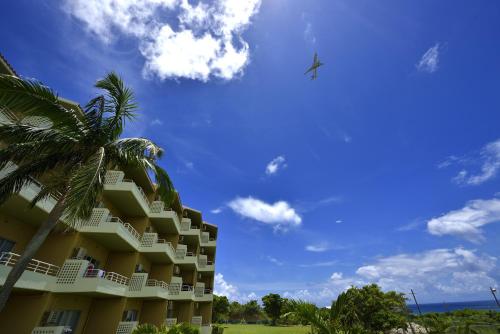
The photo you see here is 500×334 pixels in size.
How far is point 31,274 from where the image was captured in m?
11.4

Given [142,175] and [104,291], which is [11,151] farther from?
[142,175]

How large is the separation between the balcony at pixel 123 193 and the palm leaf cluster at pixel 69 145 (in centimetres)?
794

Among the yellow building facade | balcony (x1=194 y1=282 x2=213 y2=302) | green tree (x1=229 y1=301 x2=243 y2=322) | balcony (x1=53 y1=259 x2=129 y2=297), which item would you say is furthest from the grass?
balcony (x1=53 y1=259 x2=129 y2=297)

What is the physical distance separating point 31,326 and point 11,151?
8.93 metres

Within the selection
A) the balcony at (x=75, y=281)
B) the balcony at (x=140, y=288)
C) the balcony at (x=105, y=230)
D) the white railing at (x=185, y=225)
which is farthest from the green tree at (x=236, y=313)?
the balcony at (x=75, y=281)

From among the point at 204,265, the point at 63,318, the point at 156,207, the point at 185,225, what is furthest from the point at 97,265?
the point at 204,265

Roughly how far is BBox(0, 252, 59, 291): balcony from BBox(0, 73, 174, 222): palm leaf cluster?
10.7ft

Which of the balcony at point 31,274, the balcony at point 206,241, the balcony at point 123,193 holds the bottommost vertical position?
the balcony at point 31,274

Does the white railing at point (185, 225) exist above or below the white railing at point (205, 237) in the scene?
below

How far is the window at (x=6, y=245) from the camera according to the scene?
39.1 ft

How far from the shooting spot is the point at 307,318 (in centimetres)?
634

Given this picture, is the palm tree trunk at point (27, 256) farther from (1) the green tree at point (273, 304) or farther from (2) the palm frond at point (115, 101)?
(1) the green tree at point (273, 304)

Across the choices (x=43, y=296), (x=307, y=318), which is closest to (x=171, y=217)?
(x=43, y=296)

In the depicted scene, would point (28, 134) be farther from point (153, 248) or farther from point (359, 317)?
point (359, 317)
